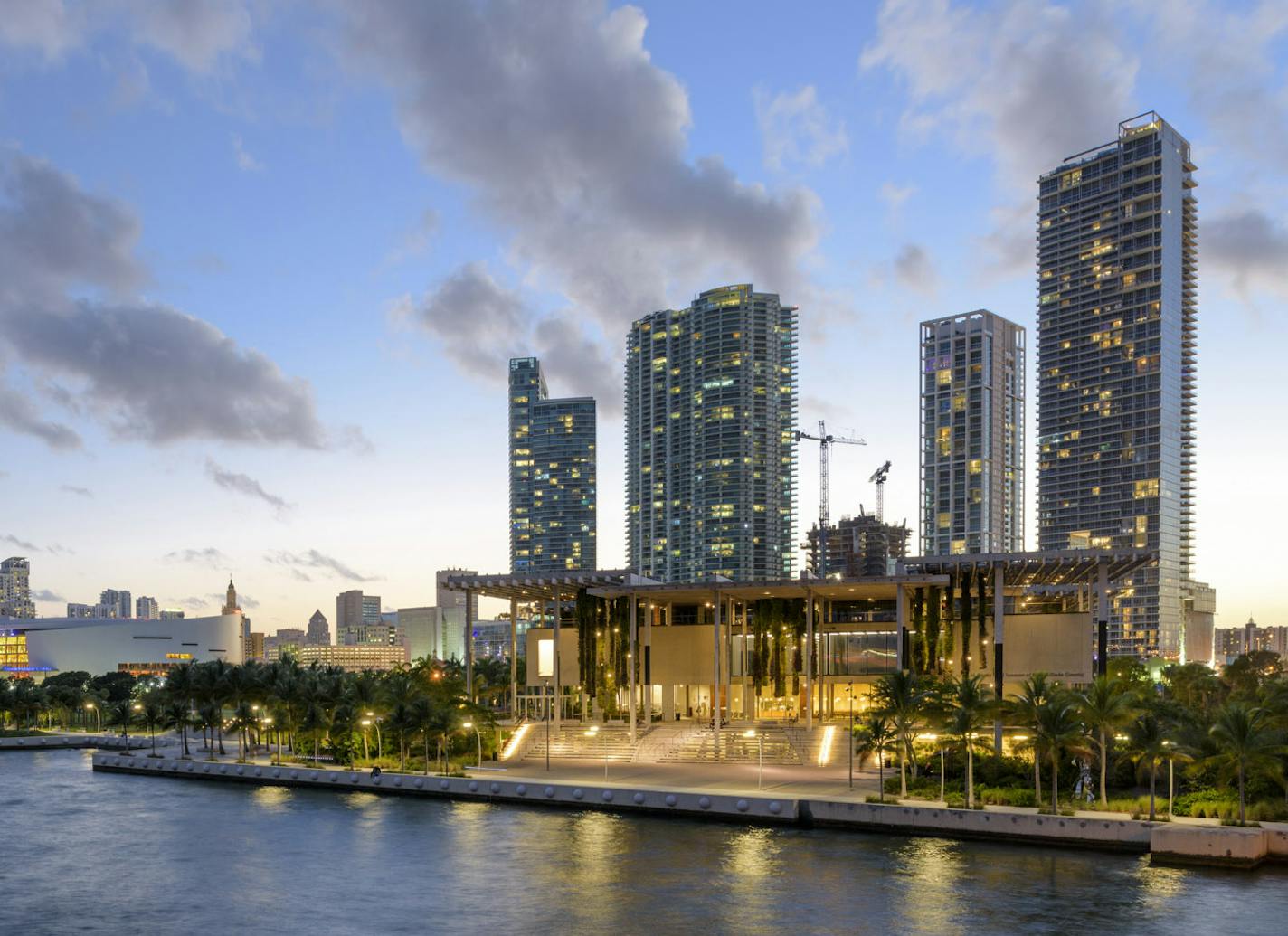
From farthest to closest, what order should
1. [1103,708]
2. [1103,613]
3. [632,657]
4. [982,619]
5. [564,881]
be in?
[632,657] → [982,619] → [1103,613] → [1103,708] → [564,881]

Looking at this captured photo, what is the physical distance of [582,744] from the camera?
3310 inches

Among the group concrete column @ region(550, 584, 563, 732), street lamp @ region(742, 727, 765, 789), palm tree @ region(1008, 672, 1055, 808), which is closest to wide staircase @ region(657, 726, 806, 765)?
street lamp @ region(742, 727, 765, 789)

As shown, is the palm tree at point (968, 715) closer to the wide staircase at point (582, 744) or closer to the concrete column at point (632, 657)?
the wide staircase at point (582, 744)

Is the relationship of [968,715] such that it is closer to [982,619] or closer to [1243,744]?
[1243,744]

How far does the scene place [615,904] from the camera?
146ft

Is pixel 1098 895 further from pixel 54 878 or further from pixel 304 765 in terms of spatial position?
pixel 304 765

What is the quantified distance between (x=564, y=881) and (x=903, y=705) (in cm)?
2126

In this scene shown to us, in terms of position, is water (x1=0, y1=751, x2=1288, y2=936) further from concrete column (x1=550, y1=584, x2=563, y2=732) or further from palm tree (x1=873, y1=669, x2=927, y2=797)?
concrete column (x1=550, y1=584, x2=563, y2=732)

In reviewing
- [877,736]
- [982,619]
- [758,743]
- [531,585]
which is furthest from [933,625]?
[531,585]

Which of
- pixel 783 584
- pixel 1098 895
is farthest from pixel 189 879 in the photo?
pixel 783 584

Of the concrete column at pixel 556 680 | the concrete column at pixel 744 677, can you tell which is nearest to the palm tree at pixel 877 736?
the concrete column at pixel 744 677

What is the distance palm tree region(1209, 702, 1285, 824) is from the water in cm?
444

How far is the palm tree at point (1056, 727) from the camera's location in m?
55.2

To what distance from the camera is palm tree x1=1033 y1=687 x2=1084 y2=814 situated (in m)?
55.2
